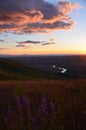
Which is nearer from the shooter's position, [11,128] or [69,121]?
[11,128]

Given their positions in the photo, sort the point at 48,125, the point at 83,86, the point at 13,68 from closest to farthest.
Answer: the point at 48,125 < the point at 83,86 < the point at 13,68

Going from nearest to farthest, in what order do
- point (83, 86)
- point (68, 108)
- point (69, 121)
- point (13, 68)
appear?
point (69, 121), point (68, 108), point (83, 86), point (13, 68)

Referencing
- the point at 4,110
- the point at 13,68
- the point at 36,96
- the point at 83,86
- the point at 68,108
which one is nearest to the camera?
the point at 68,108

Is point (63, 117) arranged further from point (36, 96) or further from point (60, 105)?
point (36, 96)

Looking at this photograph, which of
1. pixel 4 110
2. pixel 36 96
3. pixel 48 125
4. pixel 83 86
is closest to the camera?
pixel 48 125

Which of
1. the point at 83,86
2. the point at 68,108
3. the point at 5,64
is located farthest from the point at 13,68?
the point at 68,108

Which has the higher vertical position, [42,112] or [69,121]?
[42,112]

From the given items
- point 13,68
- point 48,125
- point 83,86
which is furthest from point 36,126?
point 13,68

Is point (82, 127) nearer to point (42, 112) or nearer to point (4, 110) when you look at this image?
point (42, 112)

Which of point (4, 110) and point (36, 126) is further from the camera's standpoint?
point (4, 110)
